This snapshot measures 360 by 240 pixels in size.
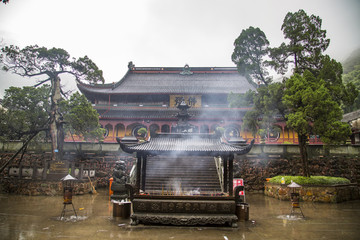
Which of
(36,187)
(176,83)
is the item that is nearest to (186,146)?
(36,187)

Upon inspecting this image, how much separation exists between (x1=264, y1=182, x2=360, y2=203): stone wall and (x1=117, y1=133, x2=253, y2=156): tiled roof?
7422 mm

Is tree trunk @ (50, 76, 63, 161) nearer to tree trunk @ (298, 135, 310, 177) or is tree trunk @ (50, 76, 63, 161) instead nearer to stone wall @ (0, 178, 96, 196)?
stone wall @ (0, 178, 96, 196)

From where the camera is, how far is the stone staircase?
46.4ft

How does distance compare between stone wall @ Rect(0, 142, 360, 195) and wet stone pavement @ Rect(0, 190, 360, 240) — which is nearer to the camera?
wet stone pavement @ Rect(0, 190, 360, 240)

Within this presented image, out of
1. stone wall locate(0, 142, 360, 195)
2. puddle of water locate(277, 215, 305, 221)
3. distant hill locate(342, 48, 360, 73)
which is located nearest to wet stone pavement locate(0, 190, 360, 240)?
puddle of water locate(277, 215, 305, 221)

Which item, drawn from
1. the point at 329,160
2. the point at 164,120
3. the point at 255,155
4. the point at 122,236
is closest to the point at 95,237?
the point at 122,236

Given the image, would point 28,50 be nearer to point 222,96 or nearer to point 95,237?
point 95,237

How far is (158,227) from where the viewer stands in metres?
9.05

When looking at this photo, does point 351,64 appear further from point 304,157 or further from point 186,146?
point 186,146

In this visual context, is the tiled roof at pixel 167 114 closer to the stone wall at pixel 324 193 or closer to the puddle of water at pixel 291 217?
the stone wall at pixel 324 193

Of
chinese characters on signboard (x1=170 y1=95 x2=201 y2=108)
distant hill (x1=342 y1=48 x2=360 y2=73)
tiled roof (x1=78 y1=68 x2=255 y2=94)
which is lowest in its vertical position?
chinese characters on signboard (x1=170 y1=95 x2=201 y2=108)

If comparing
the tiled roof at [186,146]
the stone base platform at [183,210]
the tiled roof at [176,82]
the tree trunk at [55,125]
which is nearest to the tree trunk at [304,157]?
the tiled roof at [186,146]

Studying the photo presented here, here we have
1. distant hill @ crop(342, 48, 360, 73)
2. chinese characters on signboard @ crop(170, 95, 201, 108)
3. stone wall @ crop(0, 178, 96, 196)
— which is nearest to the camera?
stone wall @ crop(0, 178, 96, 196)

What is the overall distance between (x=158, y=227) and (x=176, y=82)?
28113 mm
